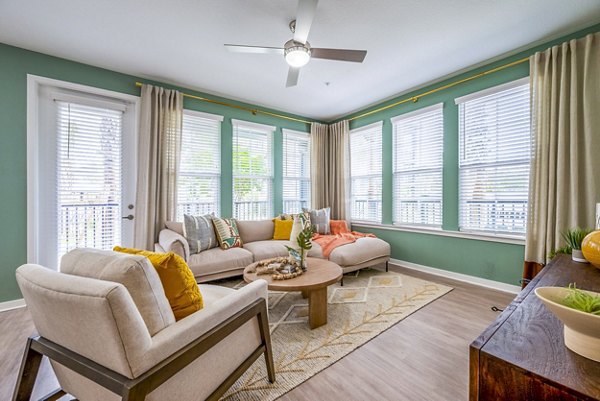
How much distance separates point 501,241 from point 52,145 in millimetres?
5292

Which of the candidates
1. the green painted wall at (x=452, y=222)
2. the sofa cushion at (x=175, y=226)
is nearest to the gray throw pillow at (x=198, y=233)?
the sofa cushion at (x=175, y=226)

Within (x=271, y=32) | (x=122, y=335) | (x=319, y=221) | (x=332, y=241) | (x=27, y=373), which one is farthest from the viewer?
(x=319, y=221)

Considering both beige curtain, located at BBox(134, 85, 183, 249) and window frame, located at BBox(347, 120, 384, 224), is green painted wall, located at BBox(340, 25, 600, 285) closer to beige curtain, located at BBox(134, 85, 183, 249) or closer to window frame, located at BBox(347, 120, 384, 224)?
window frame, located at BBox(347, 120, 384, 224)

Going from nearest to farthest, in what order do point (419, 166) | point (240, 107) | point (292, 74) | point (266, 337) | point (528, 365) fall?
point (528, 365)
point (266, 337)
point (292, 74)
point (419, 166)
point (240, 107)

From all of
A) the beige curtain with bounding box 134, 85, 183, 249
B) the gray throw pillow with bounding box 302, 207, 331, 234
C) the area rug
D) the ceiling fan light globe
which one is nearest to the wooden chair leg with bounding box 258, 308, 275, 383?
the area rug

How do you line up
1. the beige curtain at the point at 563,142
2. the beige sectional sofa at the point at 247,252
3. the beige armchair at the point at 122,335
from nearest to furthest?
1. the beige armchair at the point at 122,335
2. the beige curtain at the point at 563,142
3. the beige sectional sofa at the point at 247,252

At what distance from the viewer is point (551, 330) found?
71cm

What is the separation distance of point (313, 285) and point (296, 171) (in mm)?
3176

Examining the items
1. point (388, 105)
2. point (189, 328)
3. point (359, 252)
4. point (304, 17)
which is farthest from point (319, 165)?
point (189, 328)

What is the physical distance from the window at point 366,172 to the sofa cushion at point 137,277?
12.8 ft

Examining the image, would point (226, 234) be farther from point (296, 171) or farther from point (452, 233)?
point (452, 233)

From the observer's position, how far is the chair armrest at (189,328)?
2.81 ft

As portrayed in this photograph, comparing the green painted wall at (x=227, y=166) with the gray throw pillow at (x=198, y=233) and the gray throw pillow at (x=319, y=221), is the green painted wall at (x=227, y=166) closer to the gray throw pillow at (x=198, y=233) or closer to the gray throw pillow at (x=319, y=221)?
the gray throw pillow at (x=198, y=233)

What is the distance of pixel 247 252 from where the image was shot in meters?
3.23
